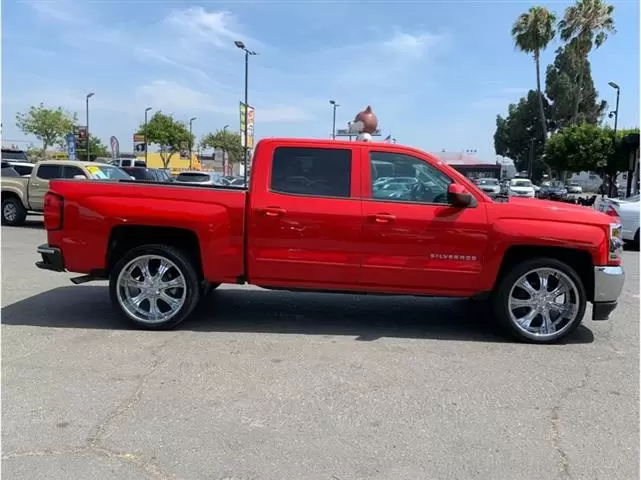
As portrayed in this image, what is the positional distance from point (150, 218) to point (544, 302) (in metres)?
3.88

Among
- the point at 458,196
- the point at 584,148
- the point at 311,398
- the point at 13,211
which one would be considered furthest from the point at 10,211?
the point at 584,148

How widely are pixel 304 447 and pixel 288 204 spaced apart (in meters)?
2.62

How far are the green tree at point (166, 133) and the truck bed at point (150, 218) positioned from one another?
62121mm

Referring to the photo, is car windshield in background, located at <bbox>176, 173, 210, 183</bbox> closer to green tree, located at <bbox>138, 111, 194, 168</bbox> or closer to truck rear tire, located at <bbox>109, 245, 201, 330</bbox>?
truck rear tire, located at <bbox>109, 245, 201, 330</bbox>

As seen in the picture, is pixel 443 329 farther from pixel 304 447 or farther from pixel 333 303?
pixel 304 447

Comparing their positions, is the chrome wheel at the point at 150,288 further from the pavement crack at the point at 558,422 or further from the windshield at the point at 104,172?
the windshield at the point at 104,172

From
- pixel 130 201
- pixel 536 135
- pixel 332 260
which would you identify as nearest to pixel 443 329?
pixel 332 260

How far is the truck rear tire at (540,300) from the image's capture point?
555 centimetres

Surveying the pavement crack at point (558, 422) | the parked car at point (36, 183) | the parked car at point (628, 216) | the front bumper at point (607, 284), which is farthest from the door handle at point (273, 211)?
the parked car at point (628, 216)

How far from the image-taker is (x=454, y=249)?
5504mm

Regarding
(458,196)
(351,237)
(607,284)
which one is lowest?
(607,284)

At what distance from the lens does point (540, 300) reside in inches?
221

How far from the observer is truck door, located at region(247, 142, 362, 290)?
552 cm

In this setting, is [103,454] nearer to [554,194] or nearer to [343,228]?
[343,228]
